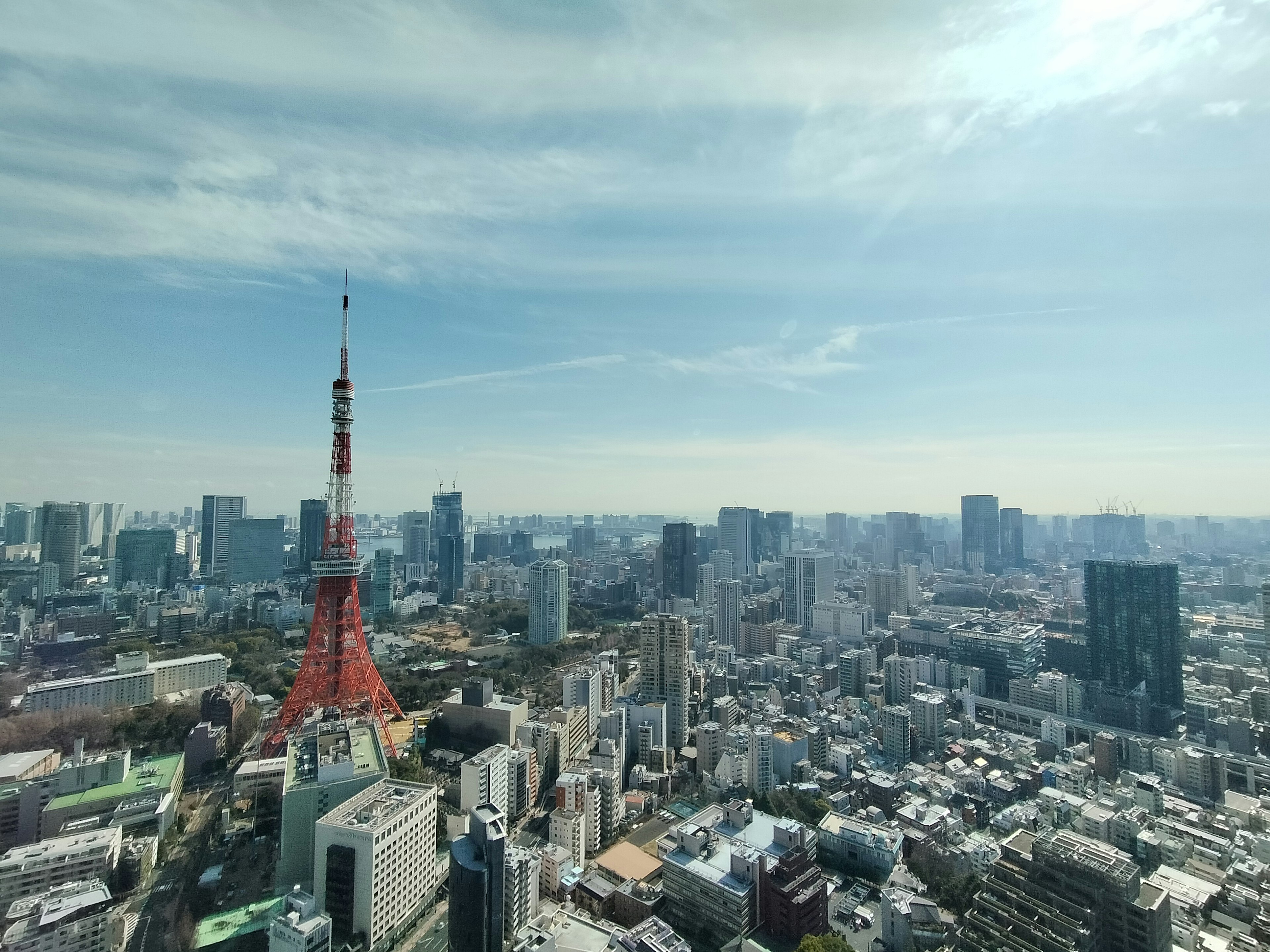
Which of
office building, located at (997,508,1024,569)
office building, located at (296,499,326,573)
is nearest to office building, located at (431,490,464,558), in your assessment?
office building, located at (296,499,326,573)

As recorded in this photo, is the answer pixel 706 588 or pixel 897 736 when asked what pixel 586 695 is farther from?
pixel 706 588

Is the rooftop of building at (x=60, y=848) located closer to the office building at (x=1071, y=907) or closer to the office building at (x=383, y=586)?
the office building at (x=1071, y=907)

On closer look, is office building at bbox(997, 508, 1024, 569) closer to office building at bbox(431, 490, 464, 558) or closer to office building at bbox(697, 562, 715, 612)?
office building at bbox(697, 562, 715, 612)

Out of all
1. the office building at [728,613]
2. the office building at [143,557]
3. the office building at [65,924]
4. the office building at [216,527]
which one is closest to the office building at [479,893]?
the office building at [65,924]

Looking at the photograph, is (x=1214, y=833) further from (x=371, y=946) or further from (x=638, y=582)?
(x=638, y=582)

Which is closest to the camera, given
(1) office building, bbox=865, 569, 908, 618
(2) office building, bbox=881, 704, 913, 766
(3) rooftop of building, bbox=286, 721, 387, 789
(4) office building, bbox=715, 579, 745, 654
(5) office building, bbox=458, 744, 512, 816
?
(3) rooftop of building, bbox=286, 721, 387, 789
